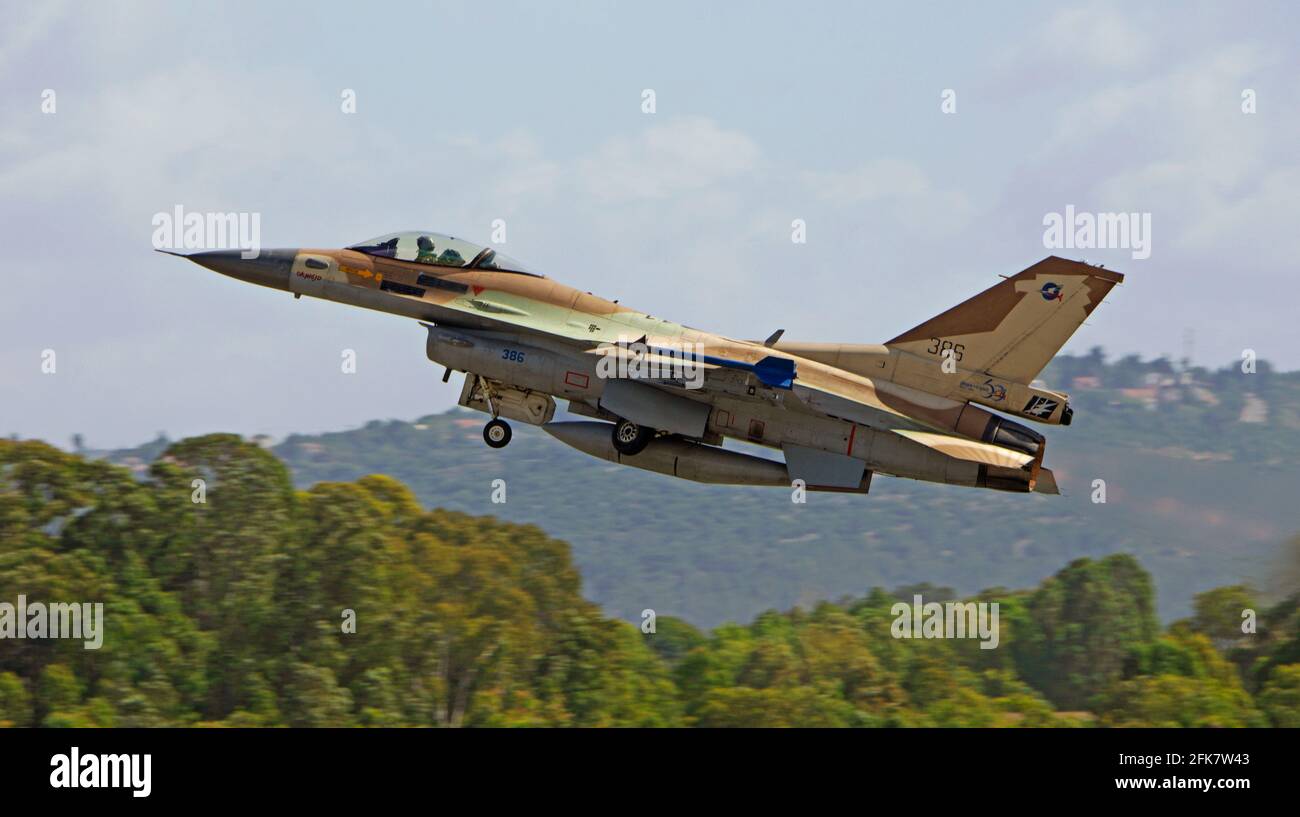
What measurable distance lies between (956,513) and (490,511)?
54.3m

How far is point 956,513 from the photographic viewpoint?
13775cm

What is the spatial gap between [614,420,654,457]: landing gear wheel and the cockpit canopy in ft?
10.0

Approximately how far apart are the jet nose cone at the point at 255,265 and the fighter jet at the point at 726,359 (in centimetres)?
2

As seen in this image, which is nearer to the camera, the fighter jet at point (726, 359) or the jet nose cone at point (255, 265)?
the fighter jet at point (726, 359)

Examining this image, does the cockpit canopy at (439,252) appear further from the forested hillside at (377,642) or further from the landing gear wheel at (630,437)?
the forested hillside at (377,642)

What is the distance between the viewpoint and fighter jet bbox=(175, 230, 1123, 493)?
2466 cm

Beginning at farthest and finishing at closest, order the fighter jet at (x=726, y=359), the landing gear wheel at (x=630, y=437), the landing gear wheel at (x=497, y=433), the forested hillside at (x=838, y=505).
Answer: the forested hillside at (x=838, y=505)
the landing gear wheel at (x=497, y=433)
the landing gear wheel at (x=630, y=437)
the fighter jet at (x=726, y=359)

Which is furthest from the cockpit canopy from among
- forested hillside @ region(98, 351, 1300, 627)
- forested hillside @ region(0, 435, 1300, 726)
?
forested hillside @ region(98, 351, 1300, 627)

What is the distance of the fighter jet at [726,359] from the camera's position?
24.7m

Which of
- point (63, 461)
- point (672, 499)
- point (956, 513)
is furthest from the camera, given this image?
point (672, 499)

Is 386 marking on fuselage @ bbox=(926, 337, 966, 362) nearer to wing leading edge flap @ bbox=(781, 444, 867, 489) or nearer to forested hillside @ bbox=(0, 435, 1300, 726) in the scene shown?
wing leading edge flap @ bbox=(781, 444, 867, 489)

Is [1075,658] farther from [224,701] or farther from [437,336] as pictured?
[437,336]

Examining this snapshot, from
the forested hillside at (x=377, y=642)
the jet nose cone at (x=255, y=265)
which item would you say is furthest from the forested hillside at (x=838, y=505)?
the jet nose cone at (x=255, y=265)
